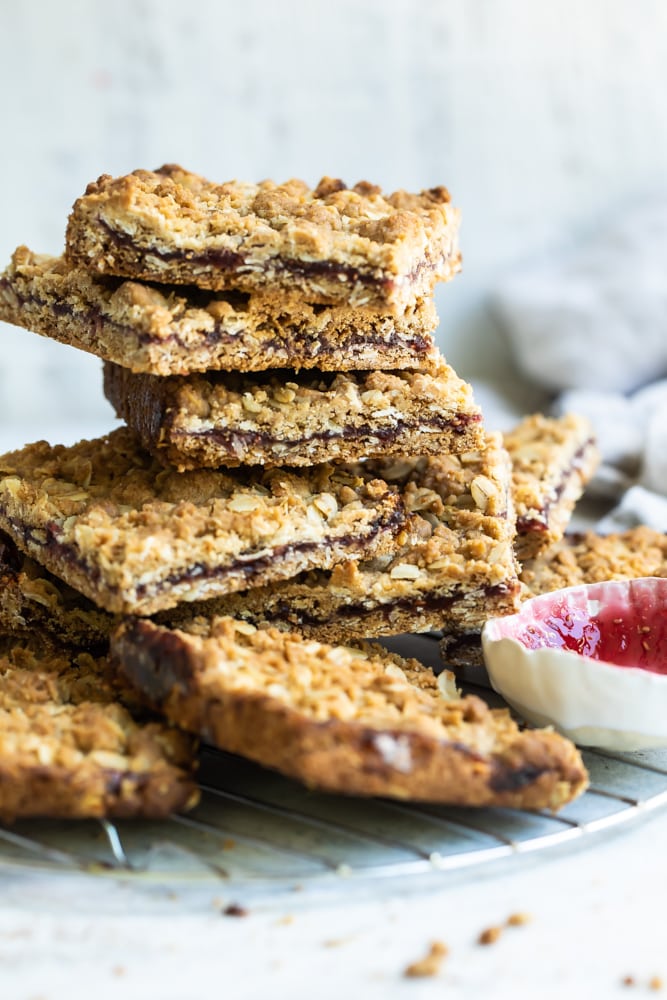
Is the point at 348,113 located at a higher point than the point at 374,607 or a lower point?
higher

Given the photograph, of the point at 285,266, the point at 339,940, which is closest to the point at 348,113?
the point at 285,266

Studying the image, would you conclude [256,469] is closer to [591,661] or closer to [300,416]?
[300,416]

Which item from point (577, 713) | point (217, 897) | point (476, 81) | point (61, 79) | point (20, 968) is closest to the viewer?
point (20, 968)

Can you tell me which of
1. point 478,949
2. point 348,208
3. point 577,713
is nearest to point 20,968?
point 478,949

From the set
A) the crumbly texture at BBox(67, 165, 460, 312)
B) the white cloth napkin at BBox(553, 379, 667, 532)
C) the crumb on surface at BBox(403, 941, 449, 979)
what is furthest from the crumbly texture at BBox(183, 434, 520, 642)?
the white cloth napkin at BBox(553, 379, 667, 532)

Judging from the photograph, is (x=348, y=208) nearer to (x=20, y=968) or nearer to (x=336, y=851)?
(x=336, y=851)
